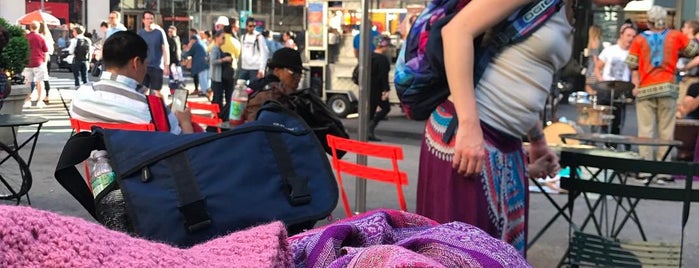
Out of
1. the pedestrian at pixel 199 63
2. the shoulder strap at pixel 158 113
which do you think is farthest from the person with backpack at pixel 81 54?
the shoulder strap at pixel 158 113

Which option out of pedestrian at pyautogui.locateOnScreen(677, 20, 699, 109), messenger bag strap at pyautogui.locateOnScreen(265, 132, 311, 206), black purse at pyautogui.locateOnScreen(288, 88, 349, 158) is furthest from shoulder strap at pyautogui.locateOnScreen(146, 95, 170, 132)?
pedestrian at pyautogui.locateOnScreen(677, 20, 699, 109)

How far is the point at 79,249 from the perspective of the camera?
0.84 m

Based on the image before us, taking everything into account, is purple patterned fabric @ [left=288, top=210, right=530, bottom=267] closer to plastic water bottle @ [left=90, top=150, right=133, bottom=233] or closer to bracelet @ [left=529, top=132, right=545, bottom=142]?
plastic water bottle @ [left=90, top=150, right=133, bottom=233]

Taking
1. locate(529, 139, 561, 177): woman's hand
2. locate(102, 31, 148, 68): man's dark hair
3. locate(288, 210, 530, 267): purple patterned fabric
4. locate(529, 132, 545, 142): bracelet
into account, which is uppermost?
locate(102, 31, 148, 68): man's dark hair

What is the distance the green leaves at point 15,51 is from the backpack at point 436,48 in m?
8.62

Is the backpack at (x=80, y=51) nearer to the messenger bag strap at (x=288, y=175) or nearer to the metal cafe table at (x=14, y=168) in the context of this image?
the metal cafe table at (x=14, y=168)

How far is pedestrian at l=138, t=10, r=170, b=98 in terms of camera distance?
14.2 m

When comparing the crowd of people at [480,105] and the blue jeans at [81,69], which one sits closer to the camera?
the crowd of people at [480,105]

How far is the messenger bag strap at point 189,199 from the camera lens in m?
1.61

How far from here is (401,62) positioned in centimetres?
244

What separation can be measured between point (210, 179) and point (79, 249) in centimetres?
81

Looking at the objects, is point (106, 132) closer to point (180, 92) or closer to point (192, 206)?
point (192, 206)

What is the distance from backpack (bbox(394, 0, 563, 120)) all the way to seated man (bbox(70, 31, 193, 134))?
186 cm

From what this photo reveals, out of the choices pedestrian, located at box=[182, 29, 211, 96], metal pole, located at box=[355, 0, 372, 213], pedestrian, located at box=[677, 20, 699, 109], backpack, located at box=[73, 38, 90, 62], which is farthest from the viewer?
backpack, located at box=[73, 38, 90, 62]
